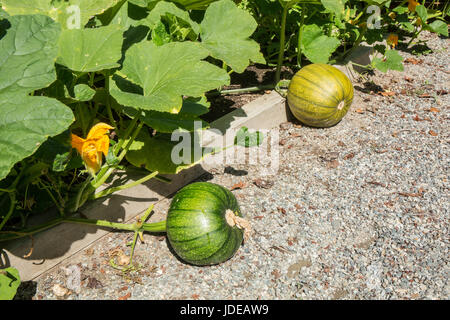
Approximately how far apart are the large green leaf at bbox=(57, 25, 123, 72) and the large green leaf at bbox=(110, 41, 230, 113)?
0.32 feet

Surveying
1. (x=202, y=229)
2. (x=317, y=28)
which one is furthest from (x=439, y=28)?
(x=202, y=229)

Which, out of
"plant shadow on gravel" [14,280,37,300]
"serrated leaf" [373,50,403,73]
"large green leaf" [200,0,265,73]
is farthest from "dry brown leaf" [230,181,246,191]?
"serrated leaf" [373,50,403,73]

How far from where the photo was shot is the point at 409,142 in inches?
108

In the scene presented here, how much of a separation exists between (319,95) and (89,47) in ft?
5.10

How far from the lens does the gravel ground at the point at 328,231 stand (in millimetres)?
1841

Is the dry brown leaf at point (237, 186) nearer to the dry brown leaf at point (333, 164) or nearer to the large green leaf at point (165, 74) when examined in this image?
the dry brown leaf at point (333, 164)

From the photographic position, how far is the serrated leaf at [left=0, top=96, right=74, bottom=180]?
1.23 meters

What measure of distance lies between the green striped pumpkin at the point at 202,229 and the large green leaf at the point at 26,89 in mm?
750

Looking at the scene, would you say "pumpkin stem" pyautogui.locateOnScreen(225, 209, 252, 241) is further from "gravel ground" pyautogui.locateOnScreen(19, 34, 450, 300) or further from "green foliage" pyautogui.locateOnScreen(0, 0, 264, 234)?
"green foliage" pyautogui.locateOnScreen(0, 0, 264, 234)

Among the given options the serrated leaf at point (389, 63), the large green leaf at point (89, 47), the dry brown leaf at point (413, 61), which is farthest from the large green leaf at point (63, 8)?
the dry brown leaf at point (413, 61)

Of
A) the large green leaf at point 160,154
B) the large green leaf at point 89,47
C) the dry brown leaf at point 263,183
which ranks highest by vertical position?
the large green leaf at point 89,47

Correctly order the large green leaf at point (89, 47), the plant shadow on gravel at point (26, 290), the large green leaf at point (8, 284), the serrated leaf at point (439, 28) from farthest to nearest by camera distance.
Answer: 1. the serrated leaf at point (439, 28)
2. the plant shadow on gravel at point (26, 290)
3. the large green leaf at point (89, 47)
4. the large green leaf at point (8, 284)
